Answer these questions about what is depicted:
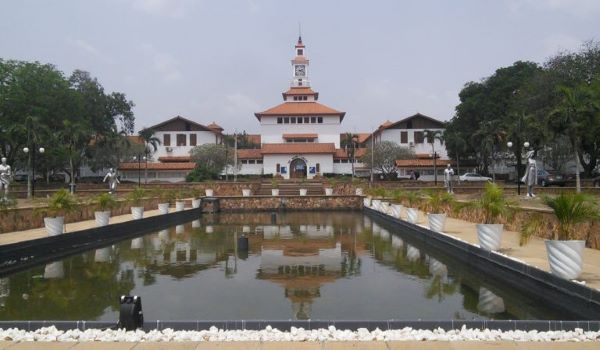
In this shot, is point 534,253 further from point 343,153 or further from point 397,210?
point 343,153

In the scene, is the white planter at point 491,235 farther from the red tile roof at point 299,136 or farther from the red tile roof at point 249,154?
the red tile roof at point 299,136

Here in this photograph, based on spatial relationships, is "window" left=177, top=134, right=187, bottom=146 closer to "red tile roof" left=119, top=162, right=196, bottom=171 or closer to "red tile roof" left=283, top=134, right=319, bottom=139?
"red tile roof" left=119, top=162, right=196, bottom=171

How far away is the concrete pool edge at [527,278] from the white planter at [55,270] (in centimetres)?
803

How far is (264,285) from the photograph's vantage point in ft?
28.3

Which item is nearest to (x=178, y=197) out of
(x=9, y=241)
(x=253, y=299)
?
(x=9, y=241)

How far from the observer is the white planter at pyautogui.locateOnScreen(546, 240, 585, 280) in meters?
6.51

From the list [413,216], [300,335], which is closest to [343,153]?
[413,216]

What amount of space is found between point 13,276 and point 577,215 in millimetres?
9861

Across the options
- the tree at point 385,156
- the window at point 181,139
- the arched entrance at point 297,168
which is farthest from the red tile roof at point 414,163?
the window at point 181,139

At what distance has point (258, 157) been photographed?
50156mm

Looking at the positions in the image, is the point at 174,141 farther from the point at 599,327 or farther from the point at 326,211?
the point at 599,327

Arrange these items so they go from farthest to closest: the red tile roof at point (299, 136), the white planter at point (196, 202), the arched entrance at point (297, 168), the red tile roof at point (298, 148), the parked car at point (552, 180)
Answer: the red tile roof at point (299, 136) < the arched entrance at point (297, 168) < the red tile roof at point (298, 148) < the parked car at point (552, 180) < the white planter at point (196, 202)

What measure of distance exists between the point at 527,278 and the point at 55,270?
8895mm

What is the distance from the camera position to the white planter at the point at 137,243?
1409 centimetres
